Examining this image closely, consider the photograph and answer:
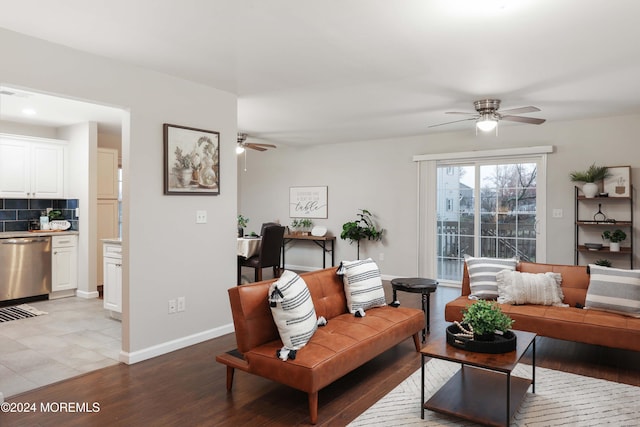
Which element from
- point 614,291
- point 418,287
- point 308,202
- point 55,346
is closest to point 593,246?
point 614,291

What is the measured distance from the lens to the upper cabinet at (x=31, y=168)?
18.5 feet

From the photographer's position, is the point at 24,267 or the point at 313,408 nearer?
the point at 313,408

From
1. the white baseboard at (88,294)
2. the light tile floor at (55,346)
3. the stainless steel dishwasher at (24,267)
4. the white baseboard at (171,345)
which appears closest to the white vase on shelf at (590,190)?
the white baseboard at (171,345)

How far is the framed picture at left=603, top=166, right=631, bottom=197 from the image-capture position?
5.35m

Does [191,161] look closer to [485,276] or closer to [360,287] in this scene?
[360,287]

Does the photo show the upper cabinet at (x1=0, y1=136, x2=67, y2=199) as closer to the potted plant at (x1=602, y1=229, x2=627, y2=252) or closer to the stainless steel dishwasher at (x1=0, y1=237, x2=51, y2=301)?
the stainless steel dishwasher at (x1=0, y1=237, x2=51, y2=301)

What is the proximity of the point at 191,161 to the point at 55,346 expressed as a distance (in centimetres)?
205

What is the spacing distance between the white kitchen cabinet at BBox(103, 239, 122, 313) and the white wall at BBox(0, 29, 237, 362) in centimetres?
114

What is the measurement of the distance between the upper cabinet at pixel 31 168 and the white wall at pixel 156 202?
3244 mm

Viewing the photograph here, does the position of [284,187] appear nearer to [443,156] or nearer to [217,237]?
[443,156]

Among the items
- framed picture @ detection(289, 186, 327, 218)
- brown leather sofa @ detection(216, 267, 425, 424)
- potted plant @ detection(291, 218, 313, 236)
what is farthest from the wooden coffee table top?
potted plant @ detection(291, 218, 313, 236)

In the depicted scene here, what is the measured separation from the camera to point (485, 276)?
4105 mm

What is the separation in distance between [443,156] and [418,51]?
3676 millimetres

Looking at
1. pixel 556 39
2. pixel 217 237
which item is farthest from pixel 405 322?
pixel 556 39
